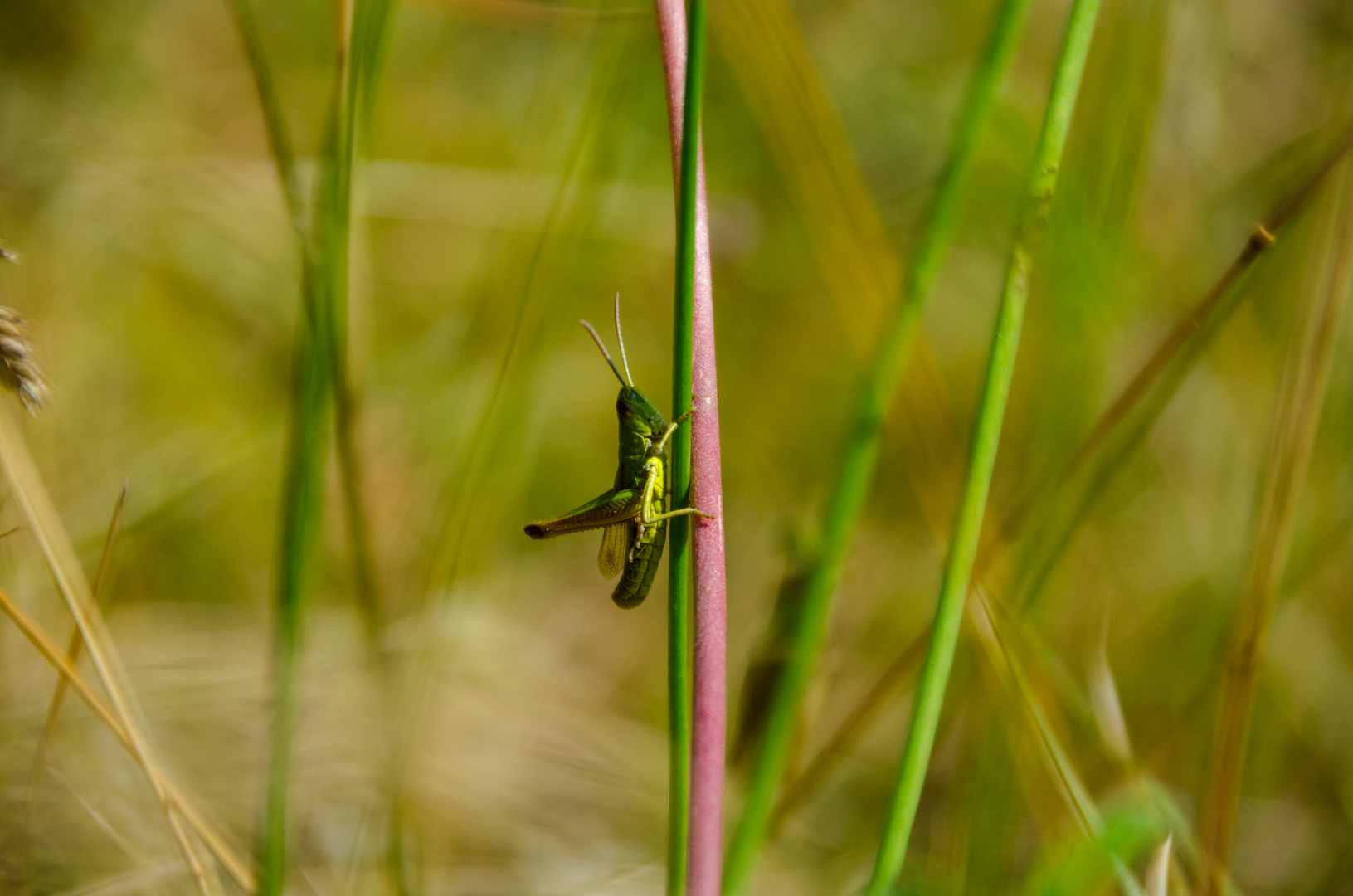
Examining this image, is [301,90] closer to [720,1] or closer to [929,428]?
[720,1]

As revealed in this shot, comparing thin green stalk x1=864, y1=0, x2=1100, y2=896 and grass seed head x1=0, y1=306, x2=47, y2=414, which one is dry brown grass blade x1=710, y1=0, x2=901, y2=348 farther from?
grass seed head x1=0, y1=306, x2=47, y2=414

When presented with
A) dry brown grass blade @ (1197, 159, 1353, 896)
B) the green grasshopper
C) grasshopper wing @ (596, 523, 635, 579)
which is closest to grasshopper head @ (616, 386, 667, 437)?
the green grasshopper

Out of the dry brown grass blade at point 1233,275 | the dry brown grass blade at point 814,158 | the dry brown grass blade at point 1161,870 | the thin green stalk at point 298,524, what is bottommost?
the dry brown grass blade at point 1161,870

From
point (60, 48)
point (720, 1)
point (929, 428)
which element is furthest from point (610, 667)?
point (60, 48)

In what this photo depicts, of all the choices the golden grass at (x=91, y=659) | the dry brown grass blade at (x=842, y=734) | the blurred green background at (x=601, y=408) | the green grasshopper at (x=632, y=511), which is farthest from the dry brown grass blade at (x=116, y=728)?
the dry brown grass blade at (x=842, y=734)

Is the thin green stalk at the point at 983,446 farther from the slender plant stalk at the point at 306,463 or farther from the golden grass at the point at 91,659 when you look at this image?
the golden grass at the point at 91,659

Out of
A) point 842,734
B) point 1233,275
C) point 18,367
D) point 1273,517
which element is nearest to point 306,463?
point 18,367
